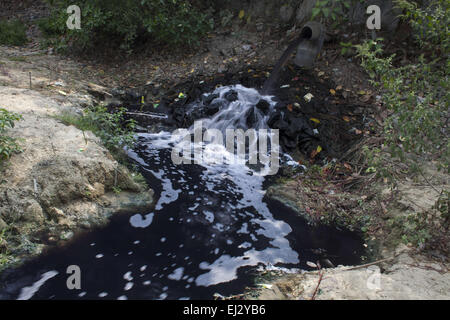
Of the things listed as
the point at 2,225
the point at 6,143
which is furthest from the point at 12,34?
the point at 2,225

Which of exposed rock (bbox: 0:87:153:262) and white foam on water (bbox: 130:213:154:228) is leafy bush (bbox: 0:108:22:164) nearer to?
exposed rock (bbox: 0:87:153:262)

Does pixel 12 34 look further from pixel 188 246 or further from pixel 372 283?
pixel 372 283

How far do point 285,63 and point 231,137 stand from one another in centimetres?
223

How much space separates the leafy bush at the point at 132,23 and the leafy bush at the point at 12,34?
1094 millimetres

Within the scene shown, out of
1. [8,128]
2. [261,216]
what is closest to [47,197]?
[8,128]

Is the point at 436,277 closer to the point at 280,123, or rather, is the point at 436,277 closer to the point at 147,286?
the point at 147,286

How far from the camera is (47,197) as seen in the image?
3408 millimetres

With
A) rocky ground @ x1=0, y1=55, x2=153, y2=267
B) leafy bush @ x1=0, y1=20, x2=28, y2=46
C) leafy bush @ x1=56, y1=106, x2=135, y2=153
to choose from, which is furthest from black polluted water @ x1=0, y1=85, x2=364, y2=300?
leafy bush @ x1=0, y1=20, x2=28, y2=46

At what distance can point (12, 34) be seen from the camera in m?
8.70

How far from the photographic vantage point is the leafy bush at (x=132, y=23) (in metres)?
7.64

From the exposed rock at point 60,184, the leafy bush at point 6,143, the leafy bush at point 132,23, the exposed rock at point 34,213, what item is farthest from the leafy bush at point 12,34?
the exposed rock at point 34,213

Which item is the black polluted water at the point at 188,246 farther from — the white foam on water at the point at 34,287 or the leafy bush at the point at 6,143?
the leafy bush at the point at 6,143

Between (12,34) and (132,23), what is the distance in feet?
10.5
